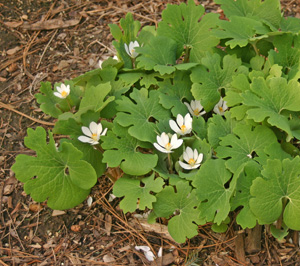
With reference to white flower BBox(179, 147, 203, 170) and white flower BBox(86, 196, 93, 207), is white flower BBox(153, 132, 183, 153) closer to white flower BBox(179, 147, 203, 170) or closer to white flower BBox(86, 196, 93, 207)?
white flower BBox(179, 147, 203, 170)

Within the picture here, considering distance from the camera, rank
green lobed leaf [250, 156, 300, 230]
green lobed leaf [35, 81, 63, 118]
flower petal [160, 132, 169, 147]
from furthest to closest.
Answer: green lobed leaf [35, 81, 63, 118], flower petal [160, 132, 169, 147], green lobed leaf [250, 156, 300, 230]

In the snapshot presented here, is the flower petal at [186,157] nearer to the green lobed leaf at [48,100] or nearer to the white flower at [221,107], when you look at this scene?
the white flower at [221,107]

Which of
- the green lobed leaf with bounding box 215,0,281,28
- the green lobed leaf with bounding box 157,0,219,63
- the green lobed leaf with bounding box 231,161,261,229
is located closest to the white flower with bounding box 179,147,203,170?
the green lobed leaf with bounding box 231,161,261,229

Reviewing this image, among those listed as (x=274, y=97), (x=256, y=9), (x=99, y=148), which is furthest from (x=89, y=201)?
(x=256, y=9)

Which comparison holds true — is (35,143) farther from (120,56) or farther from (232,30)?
(232,30)

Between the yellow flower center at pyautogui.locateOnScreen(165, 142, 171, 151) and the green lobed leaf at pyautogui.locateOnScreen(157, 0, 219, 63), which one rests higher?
the green lobed leaf at pyautogui.locateOnScreen(157, 0, 219, 63)

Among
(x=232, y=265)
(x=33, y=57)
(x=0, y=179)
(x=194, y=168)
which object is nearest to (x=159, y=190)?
(x=194, y=168)

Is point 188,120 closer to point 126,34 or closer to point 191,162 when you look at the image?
point 191,162
